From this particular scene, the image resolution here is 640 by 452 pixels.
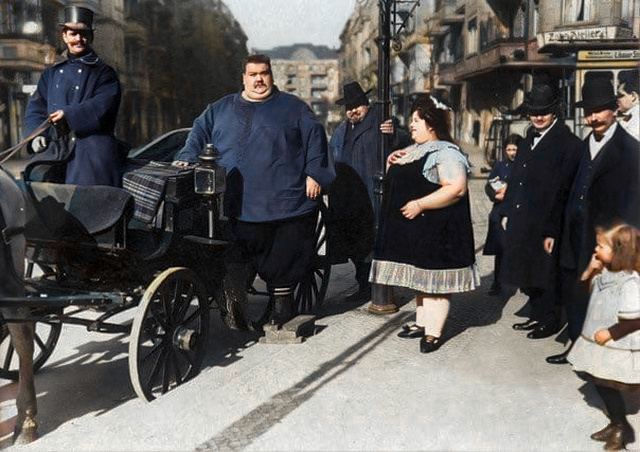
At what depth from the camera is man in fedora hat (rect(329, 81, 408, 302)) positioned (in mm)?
A: 5773

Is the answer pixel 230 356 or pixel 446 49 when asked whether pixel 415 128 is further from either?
pixel 230 356

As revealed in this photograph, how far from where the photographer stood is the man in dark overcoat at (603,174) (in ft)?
11.4

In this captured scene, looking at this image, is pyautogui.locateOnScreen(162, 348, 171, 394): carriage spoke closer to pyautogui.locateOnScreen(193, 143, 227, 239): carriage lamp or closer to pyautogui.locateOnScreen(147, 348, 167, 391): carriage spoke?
pyautogui.locateOnScreen(147, 348, 167, 391): carriage spoke

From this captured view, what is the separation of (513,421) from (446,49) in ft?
8.07

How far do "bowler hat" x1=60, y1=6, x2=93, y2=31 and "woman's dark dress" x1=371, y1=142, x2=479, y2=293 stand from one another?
201 cm

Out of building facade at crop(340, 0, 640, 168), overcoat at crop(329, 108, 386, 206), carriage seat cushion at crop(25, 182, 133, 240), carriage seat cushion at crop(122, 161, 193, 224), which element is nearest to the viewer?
→ building facade at crop(340, 0, 640, 168)

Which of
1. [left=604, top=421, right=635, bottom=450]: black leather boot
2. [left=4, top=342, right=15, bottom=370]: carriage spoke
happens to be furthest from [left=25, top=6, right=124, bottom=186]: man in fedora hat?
[left=604, top=421, right=635, bottom=450]: black leather boot

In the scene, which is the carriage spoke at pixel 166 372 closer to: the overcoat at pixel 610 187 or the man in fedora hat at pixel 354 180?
the man in fedora hat at pixel 354 180

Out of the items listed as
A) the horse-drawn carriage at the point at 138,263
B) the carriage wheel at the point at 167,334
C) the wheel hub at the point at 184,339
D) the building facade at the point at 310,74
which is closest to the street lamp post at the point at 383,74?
the building facade at the point at 310,74

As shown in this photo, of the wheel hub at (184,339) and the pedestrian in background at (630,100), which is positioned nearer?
the pedestrian in background at (630,100)

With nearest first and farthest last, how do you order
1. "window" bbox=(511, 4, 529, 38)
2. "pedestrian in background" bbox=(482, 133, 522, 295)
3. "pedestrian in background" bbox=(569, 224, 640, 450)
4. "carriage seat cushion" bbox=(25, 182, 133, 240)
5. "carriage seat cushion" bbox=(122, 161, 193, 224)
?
1. "pedestrian in background" bbox=(569, 224, 640, 450)
2. "carriage seat cushion" bbox=(25, 182, 133, 240)
3. "carriage seat cushion" bbox=(122, 161, 193, 224)
4. "window" bbox=(511, 4, 529, 38)
5. "pedestrian in background" bbox=(482, 133, 522, 295)

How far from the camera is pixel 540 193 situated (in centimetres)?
462

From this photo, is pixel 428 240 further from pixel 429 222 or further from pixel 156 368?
pixel 156 368

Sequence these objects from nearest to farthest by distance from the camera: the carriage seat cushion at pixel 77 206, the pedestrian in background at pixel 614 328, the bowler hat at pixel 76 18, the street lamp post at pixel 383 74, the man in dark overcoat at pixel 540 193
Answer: the pedestrian in background at pixel 614 328
the carriage seat cushion at pixel 77 206
the bowler hat at pixel 76 18
the man in dark overcoat at pixel 540 193
the street lamp post at pixel 383 74
